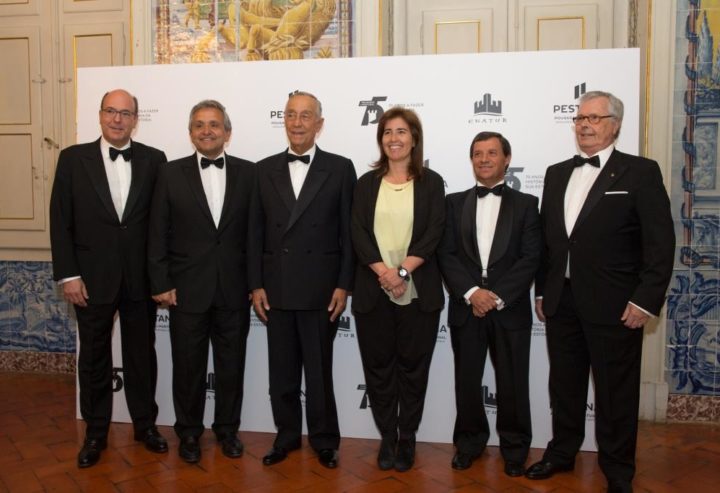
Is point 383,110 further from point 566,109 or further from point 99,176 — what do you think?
point 99,176

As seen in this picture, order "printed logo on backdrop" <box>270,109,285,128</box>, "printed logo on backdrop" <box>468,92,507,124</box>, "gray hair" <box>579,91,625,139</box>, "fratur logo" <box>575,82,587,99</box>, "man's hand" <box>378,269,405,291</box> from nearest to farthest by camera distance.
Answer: "gray hair" <box>579,91,625,139</box>, "man's hand" <box>378,269,405,291</box>, "fratur logo" <box>575,82,587,99</box>, "printed logo on backdrop" <box>468,92,507,124</box>, "printed logo on backdrop" <box>270,109,285,128</box>

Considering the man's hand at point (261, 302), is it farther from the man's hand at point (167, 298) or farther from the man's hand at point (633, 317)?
the man's hand at point (633, 317)

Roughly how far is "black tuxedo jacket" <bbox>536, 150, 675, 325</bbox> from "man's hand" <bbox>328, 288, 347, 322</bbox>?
106 centimetres

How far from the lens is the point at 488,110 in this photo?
138 inches

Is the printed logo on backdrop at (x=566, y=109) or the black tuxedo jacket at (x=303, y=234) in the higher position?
the printed logo on backdrop at (x=566, y=109)

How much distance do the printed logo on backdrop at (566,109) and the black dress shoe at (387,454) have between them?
Answer: 191cm

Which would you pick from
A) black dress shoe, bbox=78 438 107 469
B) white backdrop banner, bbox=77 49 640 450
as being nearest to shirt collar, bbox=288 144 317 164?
white backdrop banner, bbox=77 49 640 450

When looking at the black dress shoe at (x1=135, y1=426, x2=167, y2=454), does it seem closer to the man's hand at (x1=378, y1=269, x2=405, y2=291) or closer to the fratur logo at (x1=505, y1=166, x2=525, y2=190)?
the man's hand at (x1=378, y1=269, x2=405, y2=291)

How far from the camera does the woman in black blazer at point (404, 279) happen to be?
302cm

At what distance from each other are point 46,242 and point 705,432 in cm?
491

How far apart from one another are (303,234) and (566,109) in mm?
1585

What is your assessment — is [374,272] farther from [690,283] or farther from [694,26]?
[694,26]

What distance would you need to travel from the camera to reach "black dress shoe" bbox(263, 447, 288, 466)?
3166mm

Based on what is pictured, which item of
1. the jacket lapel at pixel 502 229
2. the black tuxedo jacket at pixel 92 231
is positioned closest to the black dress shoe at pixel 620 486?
the jacket lapel at pixel 502 229
